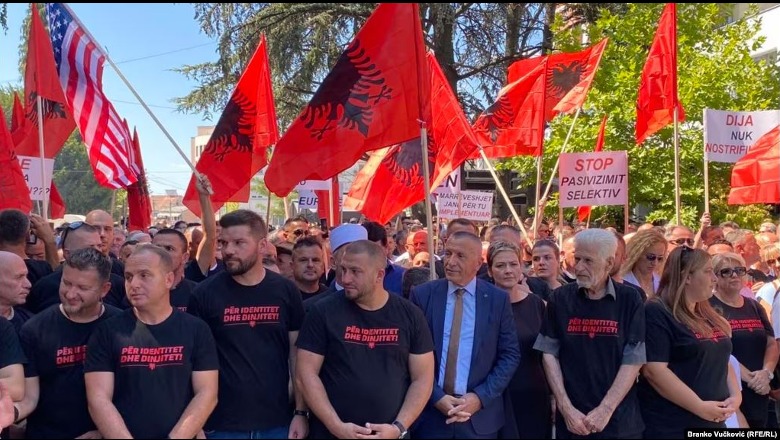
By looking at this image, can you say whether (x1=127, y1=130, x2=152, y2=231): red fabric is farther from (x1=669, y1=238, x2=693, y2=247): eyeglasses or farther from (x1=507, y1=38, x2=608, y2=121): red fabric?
(x1=669, y1=238, x2=693, y2=247): eyeglasses

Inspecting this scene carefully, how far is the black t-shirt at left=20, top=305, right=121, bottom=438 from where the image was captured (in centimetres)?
419

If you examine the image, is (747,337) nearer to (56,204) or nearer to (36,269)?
(36,269)

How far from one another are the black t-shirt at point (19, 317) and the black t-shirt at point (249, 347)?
3.20 feet

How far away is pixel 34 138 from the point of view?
10.3 metres

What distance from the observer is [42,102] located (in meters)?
9.41

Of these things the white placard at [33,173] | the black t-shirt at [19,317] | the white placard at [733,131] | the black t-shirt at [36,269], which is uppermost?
the white placard at [733,131]

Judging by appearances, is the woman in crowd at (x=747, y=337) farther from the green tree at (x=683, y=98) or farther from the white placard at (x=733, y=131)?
→ the green tree at (x=683, y=98)

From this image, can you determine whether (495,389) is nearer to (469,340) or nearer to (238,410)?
(469,340)

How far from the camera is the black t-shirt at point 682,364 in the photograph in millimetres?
4680

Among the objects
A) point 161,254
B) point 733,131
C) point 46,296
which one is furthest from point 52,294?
point 733,131

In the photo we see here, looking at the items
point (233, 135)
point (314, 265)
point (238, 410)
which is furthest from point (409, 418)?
point (233, 135)

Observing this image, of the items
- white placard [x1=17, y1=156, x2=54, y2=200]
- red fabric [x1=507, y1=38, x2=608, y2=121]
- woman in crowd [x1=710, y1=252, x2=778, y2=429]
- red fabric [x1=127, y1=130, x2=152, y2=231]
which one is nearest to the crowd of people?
woman in crowd [x1=710, y1=252, x2=778, y2=429]

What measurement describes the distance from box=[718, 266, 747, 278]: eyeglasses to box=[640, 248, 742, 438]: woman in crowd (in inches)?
30.9

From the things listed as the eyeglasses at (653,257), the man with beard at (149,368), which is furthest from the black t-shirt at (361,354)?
the eyeglasses at (653,257)
